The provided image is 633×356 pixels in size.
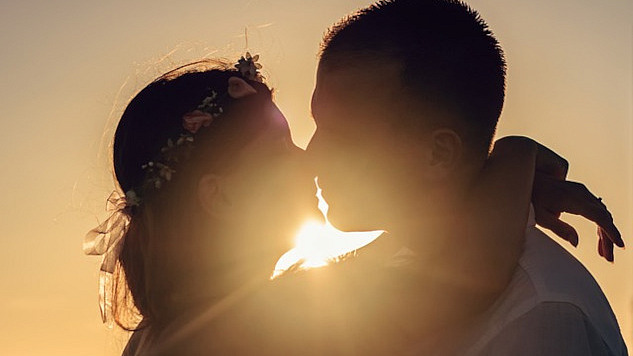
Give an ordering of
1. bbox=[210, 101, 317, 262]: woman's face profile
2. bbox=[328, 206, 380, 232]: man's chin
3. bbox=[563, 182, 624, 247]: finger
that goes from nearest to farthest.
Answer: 1. bbox=[563, 182, 624, 247]: finger
2. bbox=[328, 206, 380, 232]: man's chin
3. bbox=[210, 101, 317, 262]: woman's face profile

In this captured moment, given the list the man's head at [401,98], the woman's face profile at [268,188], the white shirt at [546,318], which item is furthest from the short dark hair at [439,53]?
the white shirt at [546,318]

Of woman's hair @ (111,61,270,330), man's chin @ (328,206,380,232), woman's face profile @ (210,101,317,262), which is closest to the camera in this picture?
man's chin @ (328,206,380,232)

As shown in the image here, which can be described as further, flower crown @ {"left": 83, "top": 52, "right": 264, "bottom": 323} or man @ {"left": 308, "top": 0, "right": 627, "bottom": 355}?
flower crown @ {"left": 83, "top": 52, "right": 264, "bottom": 323}

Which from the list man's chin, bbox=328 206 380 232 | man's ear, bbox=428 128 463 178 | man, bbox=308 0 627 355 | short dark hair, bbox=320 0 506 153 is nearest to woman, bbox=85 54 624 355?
man's chin, bbox=328 206 380 232

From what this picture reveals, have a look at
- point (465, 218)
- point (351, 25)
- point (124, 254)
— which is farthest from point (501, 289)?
point (124, 254)

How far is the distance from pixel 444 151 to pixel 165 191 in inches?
77.1

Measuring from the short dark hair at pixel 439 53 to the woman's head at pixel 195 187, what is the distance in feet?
2.75

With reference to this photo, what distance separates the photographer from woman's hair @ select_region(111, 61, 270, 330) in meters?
5.46

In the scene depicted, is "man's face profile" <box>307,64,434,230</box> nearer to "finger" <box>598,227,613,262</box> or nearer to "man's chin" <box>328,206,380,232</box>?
"man's chin" <box>328,206,380,232</box>

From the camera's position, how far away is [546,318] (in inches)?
143

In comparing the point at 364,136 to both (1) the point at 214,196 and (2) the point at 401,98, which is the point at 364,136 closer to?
(2) the point at 401,98

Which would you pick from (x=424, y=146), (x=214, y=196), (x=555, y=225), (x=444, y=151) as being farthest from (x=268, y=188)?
(x=555, y=225)

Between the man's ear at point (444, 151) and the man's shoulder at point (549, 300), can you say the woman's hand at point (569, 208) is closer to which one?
the man's shoulder at point (549, 300)

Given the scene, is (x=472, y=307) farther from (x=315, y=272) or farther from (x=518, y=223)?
(x=315, y=272)
